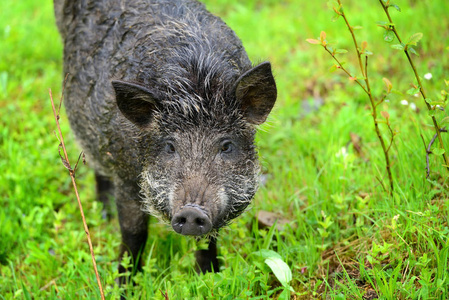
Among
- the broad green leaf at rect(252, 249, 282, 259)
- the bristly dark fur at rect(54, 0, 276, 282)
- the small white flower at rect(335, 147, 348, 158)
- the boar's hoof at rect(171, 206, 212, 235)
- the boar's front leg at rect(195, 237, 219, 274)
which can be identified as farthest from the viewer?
the small white flower at rect(335, 147, 348, 158)

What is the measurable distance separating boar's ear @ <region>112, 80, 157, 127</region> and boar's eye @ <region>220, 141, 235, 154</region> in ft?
1.70

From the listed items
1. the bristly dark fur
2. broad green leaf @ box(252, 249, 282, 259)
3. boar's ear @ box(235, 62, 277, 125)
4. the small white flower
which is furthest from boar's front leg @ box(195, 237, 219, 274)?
the small white flower

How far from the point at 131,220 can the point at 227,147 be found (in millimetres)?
1095

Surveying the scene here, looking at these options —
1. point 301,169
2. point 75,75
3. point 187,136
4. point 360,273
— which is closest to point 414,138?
point 301,169

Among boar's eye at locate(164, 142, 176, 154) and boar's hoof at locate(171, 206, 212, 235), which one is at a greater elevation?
boar's eye at locate(164, 142, 176, 154)

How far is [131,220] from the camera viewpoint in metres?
3.72

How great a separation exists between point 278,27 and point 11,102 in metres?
3.77

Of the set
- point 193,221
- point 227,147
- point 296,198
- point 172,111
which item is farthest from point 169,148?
point 296,198

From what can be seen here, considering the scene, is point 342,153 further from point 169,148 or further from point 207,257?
point 169,148

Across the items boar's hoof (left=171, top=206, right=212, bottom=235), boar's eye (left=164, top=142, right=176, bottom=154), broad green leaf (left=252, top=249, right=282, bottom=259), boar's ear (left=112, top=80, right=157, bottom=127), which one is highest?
boar's ear (left=112, top=80, right=157, bottom=127)

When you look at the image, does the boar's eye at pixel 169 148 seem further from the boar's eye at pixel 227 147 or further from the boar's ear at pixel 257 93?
the boar's ear at pixel 257 93

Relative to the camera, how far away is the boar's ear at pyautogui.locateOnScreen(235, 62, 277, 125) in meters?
3.00

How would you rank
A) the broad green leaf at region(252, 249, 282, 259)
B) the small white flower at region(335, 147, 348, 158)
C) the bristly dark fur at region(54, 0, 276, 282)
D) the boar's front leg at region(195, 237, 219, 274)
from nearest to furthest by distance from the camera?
the bristly dark fur at region(54, 0, 276, 282) < the broad green leaf at region(252, 249, 282, 259) < the boar's front leg at region(195, 237, 219, 274) < the small white flower at region(335, 147, 348, 158)

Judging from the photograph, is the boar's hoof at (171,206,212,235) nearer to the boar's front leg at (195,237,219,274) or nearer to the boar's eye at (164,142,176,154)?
the boar's eye at (164,142,176,154)
